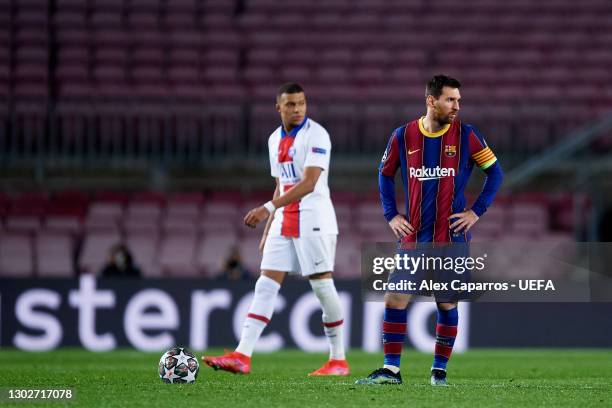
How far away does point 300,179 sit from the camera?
8602 millimetres

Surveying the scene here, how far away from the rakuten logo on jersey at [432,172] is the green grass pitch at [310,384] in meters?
1.32

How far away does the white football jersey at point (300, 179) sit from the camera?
336 inches

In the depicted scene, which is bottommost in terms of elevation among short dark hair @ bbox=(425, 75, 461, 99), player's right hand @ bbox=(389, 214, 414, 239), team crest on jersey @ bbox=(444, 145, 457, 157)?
player's right hand @ bbox=(389, 214, 414, 239)

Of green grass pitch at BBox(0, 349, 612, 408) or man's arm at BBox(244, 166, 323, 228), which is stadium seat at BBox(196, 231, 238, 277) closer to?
green grass pitch at BBox(0, 349, 612, 408)

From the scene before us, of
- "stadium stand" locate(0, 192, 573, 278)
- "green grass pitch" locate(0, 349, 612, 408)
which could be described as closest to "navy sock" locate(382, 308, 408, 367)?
"green grass pitch" locate(0, 349, 612, 408)

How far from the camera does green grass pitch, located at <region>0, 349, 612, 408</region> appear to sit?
259 inches

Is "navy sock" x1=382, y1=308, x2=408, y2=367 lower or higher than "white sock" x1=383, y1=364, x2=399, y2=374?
higher

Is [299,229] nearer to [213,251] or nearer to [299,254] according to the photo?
[299,254]

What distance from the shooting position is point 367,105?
61.1 ft

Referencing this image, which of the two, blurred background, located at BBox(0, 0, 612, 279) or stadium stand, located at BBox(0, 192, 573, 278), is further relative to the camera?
blurred background, located at BBox(0, 0, 612, 279)

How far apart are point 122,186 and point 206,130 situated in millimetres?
1611

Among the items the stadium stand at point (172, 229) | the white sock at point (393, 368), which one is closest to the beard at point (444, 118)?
the white sock at point (393, 368)

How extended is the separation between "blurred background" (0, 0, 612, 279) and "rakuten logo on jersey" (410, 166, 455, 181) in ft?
22.7

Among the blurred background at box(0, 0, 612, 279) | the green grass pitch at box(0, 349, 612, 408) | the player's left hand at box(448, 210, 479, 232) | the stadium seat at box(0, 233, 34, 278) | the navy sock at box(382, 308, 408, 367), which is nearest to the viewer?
the green grass pitch at box(0, 349, 612, 408)
